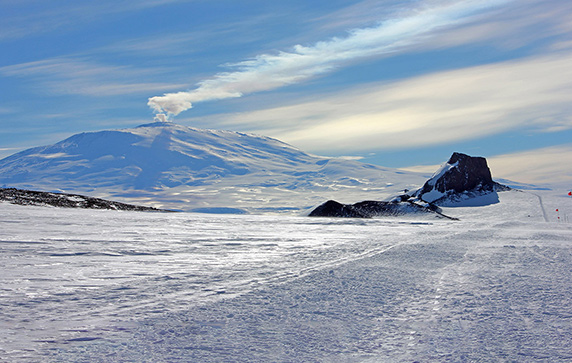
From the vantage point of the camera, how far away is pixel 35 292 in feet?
23.7

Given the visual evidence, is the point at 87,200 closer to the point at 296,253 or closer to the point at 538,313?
the point at 296,253

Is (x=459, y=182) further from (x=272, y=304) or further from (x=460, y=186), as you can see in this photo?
(x=272, y=304)

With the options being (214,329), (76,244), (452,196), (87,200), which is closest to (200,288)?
(214,329)

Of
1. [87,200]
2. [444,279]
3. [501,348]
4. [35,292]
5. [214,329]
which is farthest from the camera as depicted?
[87,200]

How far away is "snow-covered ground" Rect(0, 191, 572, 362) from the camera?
5.02m

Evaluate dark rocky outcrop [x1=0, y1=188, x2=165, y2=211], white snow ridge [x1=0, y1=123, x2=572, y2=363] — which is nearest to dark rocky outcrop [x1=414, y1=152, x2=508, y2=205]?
dark rocky outcrop [x1=0, y1=188, x2=165, y2=211]

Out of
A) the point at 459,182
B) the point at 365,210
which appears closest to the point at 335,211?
the point at 365,210

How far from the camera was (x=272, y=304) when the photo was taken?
6949 mm

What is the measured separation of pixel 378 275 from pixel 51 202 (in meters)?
25.7

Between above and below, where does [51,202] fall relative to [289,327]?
above

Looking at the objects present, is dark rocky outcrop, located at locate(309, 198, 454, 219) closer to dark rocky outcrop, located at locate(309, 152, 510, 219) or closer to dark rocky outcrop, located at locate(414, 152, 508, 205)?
dark rocky outcrop, located at locate(309, 152, 510, 219)

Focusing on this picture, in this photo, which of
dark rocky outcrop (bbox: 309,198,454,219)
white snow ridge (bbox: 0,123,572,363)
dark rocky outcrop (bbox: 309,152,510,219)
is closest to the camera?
white snow ridge (bbox: 0,123,572,363)

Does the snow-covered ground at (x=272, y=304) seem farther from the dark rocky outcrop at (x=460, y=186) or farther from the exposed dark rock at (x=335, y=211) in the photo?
the dark rocky outcrop at (x=460, y=186)

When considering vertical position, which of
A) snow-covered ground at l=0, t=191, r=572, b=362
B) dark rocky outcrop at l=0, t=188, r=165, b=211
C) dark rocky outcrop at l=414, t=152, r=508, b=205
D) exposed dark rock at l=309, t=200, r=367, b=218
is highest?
dark rocky outcrop at l=414, t=152, r=508, b=205
